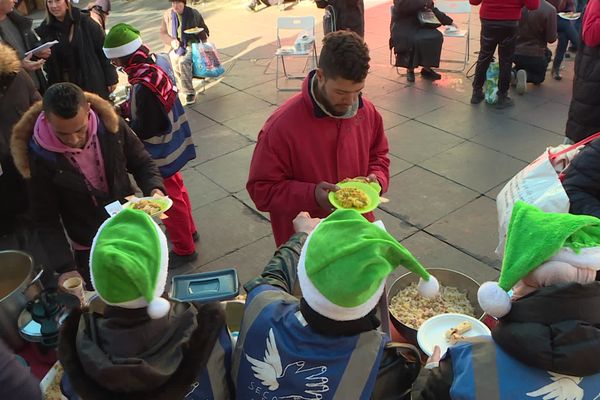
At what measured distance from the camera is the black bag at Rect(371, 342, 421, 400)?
6.16ft

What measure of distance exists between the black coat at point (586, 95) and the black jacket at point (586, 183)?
1.86 metres

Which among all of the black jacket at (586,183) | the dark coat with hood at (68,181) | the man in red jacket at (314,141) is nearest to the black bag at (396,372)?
the man in red jacket at (314,141)

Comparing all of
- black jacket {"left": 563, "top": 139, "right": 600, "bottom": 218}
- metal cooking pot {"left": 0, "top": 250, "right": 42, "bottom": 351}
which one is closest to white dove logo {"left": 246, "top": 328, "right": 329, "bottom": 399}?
metal cooking pot {"left": 0, "top": 250, "right": 42, "bottom": 351}

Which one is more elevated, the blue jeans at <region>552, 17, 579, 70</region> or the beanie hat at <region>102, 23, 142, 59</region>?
the beanie hat at <region>102, 23, 142, 59</region>

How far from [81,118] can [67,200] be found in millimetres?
617

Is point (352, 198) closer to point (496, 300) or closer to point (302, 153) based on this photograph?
point (302, 153)

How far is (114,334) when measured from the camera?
1.74 m

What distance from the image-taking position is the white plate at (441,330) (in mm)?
2418

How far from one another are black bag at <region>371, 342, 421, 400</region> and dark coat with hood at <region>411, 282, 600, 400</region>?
1.22ft

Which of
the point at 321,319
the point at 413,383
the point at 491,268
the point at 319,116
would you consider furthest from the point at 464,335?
the point at 491,268

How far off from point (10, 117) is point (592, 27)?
4.98m

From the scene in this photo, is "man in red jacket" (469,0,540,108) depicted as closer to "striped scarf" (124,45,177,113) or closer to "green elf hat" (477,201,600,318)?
"striped scarf" (124,45,177,113)

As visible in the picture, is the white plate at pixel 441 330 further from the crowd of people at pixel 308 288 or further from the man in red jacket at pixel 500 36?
the man in red jacket at pixel 500 36

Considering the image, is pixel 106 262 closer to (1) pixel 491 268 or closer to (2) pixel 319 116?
(2) pixel 319 116
